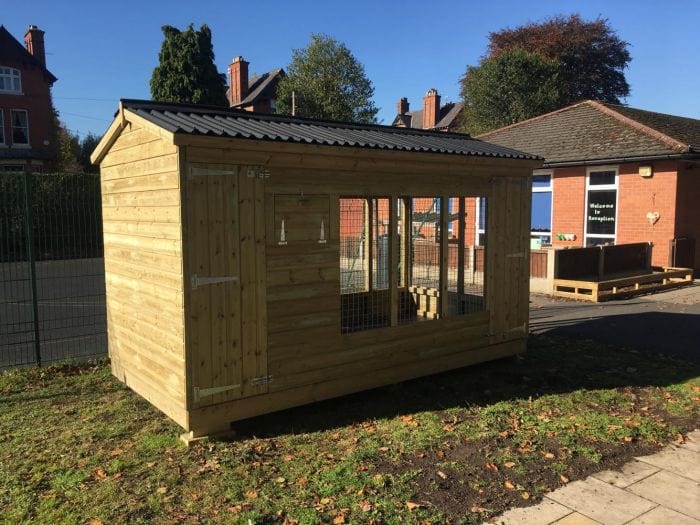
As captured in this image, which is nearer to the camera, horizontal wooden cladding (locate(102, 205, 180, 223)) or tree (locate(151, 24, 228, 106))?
horizontal wooden cladding (locate(102, 205, 180, 223))

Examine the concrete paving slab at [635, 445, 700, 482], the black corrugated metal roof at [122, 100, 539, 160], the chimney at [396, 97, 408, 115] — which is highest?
the chimney at [396, 97, 408, 115]

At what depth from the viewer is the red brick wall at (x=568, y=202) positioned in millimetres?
16391

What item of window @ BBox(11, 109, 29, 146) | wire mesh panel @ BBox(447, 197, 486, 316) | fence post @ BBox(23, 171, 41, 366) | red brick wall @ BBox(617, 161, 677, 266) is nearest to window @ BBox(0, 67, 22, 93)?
window @ BBox(11, 109, 29, 146)

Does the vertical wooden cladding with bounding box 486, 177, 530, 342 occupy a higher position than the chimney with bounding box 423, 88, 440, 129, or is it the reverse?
the chimney with bounding box 423, 88, 440, 129

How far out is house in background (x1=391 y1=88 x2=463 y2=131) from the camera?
49.2 metres

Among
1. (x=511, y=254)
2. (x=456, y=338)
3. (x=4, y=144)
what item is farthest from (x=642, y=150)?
(x=4, y=144)

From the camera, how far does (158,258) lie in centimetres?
507

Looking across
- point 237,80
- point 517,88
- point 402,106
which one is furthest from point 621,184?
point 402,106

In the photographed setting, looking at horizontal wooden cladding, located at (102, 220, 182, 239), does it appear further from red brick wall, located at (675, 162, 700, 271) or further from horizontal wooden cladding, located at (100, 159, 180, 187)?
red brick wall, located at (675, 162, 700, 271)

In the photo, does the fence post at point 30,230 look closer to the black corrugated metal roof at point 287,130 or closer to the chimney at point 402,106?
the black corrugated metal roof at point 287,130

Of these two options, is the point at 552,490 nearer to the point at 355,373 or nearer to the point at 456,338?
the point at 355,373

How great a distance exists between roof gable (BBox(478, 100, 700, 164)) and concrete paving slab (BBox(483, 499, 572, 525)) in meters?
13.0

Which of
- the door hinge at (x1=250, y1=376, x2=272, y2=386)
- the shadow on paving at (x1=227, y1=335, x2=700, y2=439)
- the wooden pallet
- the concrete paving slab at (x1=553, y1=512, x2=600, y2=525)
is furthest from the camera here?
the wooden pallet

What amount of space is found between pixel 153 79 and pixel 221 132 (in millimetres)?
34040
